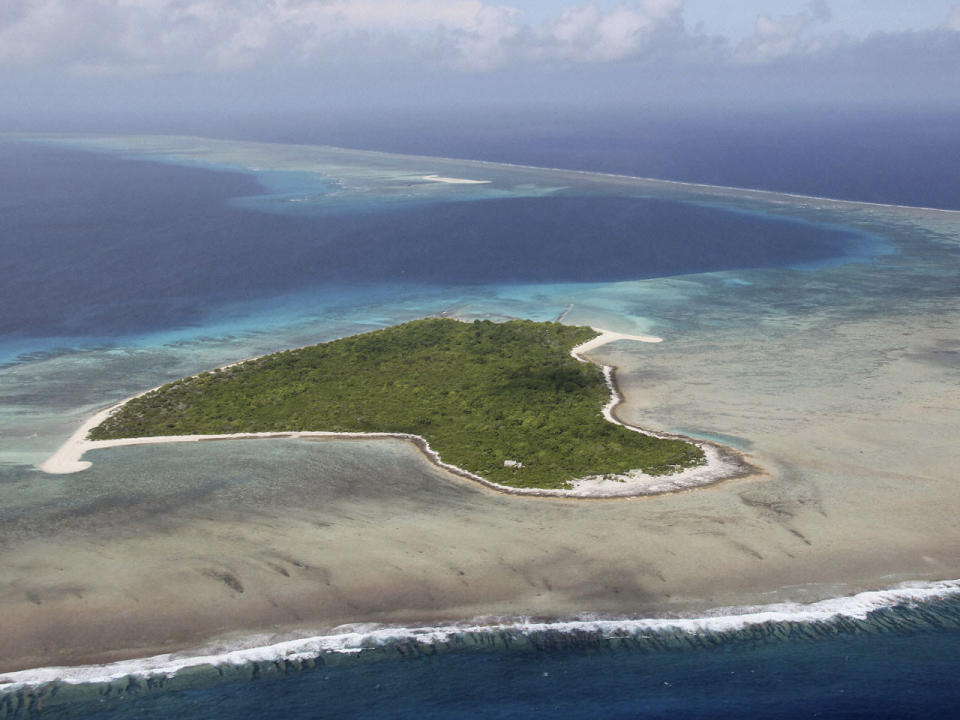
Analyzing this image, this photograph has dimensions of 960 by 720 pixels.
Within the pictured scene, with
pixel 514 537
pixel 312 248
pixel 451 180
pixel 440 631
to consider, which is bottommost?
pixel 440 631

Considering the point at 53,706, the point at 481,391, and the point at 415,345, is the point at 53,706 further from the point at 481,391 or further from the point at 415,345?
the point at 415,345

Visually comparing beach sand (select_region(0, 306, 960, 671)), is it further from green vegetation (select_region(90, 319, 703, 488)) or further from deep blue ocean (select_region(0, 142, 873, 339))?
deep blue ocean (select_region(0, 142, 873, 339))

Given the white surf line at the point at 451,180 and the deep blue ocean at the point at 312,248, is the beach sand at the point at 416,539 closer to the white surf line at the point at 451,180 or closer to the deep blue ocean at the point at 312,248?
the deep blue ocean at the point at 312,248

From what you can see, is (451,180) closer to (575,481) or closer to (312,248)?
(312,248)

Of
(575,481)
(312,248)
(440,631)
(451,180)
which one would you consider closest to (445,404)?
(575,481)

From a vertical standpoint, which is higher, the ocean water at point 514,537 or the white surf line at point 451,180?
the white surf line at point 451,180

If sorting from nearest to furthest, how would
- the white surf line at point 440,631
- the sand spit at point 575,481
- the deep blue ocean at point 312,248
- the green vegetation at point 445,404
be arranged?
1. the white surf line at point 440,631
2. the sand spit at point 575,481
3. the green vegetation at point 445,404
4. the deep blue ocean at point 312,248

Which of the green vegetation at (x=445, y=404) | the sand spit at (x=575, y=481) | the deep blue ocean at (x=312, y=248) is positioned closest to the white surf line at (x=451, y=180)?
the deep blue ocean at (x=312, y=248)
